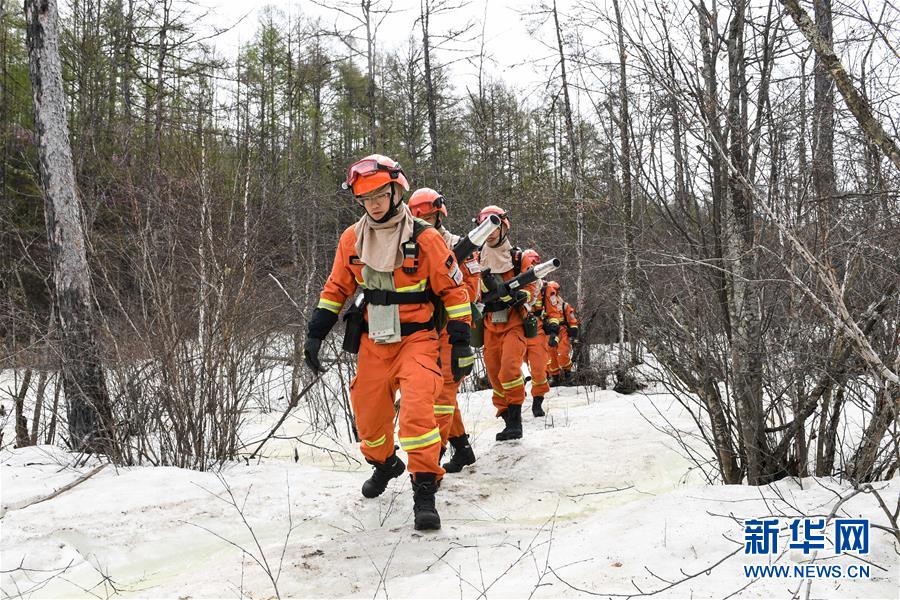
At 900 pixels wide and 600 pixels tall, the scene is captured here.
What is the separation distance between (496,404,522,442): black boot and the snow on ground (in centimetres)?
88

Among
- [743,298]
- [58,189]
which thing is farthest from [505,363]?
[58,189]

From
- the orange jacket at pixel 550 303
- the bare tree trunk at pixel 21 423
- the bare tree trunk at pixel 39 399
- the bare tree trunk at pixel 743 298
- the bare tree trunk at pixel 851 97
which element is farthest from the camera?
the orange jacket at pixel 550 303

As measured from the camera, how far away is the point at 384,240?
3695 millimetres

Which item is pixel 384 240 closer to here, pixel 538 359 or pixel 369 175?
pixel 369 175

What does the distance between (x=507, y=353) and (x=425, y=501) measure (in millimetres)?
2725

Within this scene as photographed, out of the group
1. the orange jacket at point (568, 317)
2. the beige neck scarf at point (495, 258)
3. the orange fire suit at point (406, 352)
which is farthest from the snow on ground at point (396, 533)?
the orange jacket at point (568, 317)

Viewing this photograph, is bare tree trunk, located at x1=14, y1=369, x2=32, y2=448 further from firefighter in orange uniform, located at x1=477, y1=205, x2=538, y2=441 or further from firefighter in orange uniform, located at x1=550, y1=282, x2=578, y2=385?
firefighter in orange uniform, located at x1=550, y1=282, x2=578, y2=385

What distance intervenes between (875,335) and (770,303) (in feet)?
1.64

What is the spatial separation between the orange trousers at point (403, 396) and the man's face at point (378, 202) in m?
0.79

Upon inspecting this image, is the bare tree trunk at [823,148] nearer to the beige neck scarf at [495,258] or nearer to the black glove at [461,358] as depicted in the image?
the black glove at [461,358]

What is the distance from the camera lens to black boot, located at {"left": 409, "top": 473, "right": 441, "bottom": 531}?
3.25 m

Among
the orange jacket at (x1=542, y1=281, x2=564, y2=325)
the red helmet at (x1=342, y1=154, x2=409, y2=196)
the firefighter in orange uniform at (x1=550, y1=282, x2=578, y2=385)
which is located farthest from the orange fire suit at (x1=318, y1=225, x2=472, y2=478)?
the firefighter in orange uniform at (x1=550, y1=282, x2=578, y2=385)

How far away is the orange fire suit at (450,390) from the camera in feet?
14.0

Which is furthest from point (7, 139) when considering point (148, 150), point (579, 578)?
point (579, 578)
